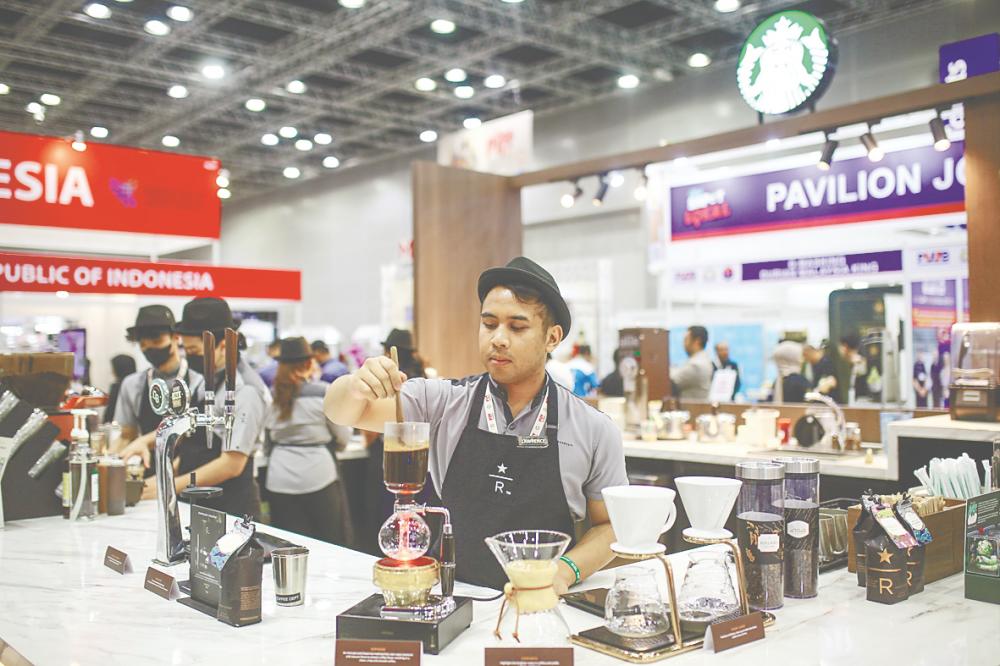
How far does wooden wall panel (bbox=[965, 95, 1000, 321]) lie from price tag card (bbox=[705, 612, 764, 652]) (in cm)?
307

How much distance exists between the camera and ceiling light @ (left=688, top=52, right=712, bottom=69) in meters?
10.2

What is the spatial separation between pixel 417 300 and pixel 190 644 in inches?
169

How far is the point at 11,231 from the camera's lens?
5188 mm

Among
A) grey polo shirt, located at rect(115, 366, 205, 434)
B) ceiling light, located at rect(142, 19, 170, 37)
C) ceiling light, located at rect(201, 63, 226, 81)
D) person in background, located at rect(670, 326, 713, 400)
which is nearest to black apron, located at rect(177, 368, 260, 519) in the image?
grey polo shirt, located at rect(115, 366, 205, 434)

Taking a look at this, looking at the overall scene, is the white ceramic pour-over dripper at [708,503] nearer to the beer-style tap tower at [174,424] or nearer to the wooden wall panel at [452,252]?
the beer-style tap tower at [174,424]

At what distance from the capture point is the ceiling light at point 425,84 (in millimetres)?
11192

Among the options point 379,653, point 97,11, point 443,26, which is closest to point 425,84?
point 443,26

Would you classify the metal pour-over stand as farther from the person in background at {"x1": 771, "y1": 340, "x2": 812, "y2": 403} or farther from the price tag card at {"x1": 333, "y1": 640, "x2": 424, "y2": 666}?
the person in background at {"x1": 771, "y1": 340, "x2": 812, "y2": 403}

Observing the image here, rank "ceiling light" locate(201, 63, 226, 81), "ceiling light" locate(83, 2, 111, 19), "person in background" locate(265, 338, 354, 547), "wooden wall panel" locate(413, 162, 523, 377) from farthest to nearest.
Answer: "ceiling light" locate(201, 63, 226, 81), "ceiling light" locate(83, 2, 111, 19), "wooden wall panel" locate(413, 162, 523, 377), "person in background" locate(265, 338, 354, 547)

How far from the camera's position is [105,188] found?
5.54m

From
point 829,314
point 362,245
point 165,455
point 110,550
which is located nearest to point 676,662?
point 165,455

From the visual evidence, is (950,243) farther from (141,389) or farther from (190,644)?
(190,644)

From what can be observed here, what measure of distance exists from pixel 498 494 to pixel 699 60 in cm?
922

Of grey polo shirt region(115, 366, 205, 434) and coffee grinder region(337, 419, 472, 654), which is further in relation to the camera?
grey polo shirt region(115, 366, 205, 434)
